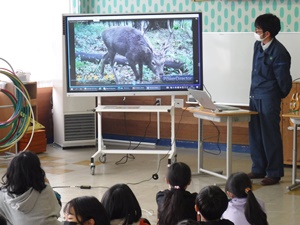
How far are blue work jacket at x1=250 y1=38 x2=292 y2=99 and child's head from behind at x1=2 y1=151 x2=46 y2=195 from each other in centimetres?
323

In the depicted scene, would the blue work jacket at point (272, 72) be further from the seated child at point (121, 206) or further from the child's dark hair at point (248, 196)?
the seated child at point (121, 206)

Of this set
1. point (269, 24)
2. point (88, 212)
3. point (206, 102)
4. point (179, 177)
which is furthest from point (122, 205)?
point (269, 24)

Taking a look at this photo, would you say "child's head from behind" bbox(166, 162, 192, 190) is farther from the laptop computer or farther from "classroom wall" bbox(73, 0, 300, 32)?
"classroom wall" bbox(73, 0, 300, 32)

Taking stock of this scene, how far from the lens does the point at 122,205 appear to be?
10.0 ft

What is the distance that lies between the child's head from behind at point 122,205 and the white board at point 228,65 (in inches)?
186

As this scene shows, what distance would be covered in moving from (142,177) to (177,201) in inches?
107

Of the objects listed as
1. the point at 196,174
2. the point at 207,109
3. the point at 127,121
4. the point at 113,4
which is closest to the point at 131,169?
the point at 196,174

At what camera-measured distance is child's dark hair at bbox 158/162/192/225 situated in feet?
12.7

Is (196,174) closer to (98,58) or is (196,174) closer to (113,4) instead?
(98,58)

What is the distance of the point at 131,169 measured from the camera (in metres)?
7.04

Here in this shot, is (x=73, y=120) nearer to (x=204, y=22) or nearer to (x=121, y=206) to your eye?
(x=204, y=22)

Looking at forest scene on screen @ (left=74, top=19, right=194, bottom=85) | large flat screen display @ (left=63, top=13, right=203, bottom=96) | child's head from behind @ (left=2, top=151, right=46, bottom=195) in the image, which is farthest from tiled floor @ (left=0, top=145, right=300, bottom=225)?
child's head from behind @ (left=2, top=151, right=46, bottom=195)

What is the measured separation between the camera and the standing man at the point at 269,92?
6.19m

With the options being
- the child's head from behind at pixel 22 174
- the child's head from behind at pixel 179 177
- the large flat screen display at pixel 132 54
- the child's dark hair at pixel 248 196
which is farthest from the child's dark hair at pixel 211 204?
the large flat screen display at pixel 132 54
